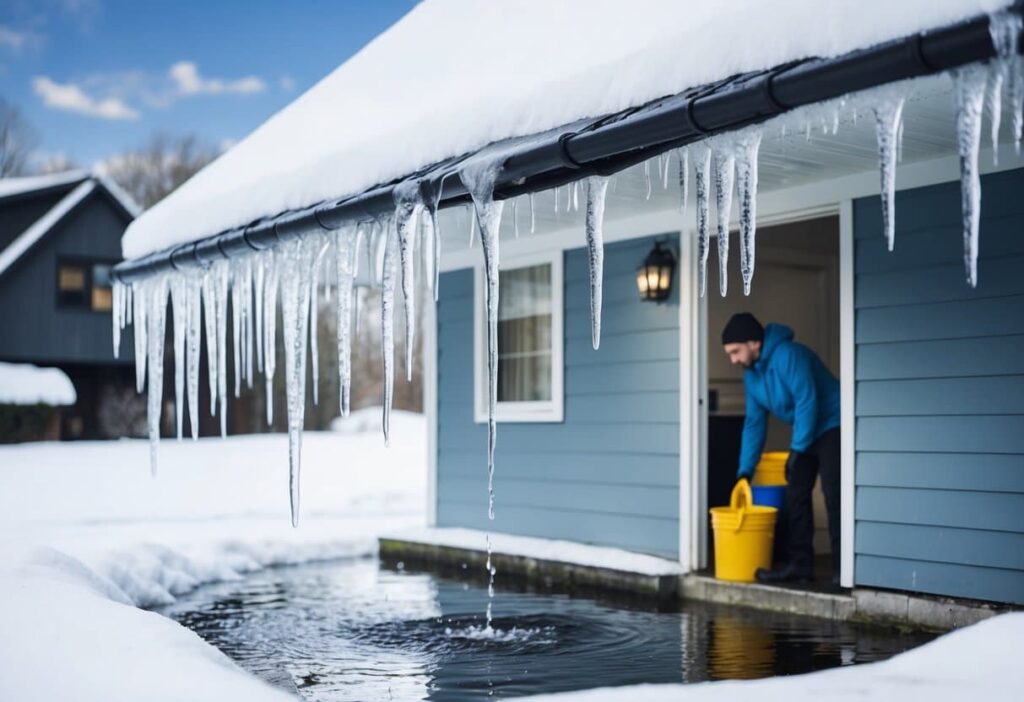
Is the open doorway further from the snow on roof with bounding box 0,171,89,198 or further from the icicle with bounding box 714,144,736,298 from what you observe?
the snow on roof with bounding box 0,171,89,198

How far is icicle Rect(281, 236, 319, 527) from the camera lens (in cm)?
600

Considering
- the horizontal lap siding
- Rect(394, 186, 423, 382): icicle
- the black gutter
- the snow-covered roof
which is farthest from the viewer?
the snow-covered roof

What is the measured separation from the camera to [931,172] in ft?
18.2

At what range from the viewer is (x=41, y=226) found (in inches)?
797

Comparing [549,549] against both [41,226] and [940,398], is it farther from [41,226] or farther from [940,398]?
[41,226]

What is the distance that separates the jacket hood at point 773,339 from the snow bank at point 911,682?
344 cm

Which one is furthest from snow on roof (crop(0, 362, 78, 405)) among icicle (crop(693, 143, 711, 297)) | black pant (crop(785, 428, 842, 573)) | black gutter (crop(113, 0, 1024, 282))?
icicle (crop(693, 143, 711, 297))

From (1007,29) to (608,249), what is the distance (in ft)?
15.4

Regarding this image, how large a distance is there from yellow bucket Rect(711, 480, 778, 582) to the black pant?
146 millimetres

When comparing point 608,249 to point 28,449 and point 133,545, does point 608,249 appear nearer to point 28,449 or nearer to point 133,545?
point 133,545

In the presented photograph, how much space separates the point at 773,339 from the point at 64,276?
672 inches

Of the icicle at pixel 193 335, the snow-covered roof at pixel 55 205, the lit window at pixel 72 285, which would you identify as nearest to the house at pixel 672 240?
the icicle at pixel 193 335

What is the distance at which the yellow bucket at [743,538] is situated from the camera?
6.41 m

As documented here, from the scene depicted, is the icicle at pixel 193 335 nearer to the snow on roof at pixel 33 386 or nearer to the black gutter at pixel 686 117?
the black gutter at pixel 686 117
